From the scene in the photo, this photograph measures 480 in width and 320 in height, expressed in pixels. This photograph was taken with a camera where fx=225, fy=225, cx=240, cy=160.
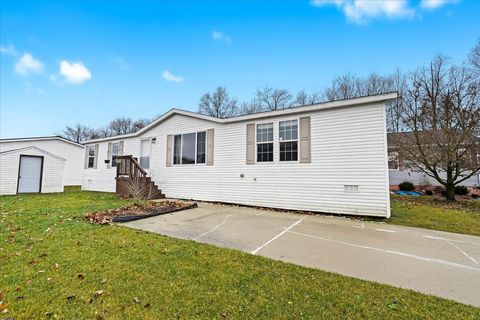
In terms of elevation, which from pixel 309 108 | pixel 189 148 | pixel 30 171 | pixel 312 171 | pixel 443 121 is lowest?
pixel 30 171

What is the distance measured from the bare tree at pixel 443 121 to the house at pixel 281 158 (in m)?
7.93

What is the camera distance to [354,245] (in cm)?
470

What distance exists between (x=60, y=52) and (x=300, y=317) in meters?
16.8


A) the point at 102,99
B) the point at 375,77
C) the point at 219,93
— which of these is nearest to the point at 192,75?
the point at 102,99

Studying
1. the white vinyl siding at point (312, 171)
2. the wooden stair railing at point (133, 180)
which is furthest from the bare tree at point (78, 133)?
the white vinyl siding at point (312, 171)

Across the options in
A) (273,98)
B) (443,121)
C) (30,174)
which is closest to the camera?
(443,121)

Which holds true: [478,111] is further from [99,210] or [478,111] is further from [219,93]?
[219,93]

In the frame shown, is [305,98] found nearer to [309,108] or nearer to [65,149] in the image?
[309,108]

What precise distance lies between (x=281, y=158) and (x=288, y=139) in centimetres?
81

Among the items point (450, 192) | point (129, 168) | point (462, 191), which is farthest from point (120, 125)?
point (462, 191)

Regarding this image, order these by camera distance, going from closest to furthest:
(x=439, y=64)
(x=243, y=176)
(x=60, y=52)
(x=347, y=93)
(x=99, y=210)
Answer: (x=99, y=210) → (x=243, y=176) → (x=60, y=52) → (x=439, y=64) → (x=347, y=93)

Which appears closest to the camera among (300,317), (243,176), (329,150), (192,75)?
(300,317)

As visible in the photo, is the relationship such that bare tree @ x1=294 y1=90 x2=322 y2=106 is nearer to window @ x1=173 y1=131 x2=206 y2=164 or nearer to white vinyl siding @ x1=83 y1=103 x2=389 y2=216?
window @ x1=173 y1=131 x2=206 y2=164

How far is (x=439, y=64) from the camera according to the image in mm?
13617
